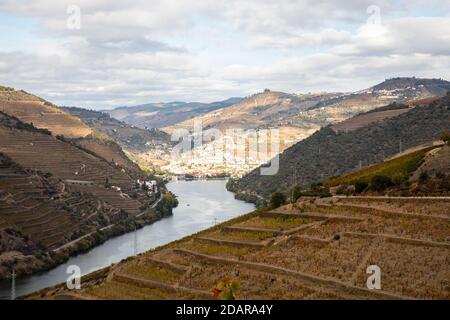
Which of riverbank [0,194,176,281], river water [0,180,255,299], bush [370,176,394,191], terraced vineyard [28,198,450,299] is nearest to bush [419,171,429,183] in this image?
bush [370,176,394,191]

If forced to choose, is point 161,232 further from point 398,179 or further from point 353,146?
point 398,179

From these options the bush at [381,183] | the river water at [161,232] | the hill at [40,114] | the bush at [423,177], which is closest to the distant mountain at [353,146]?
the river water at [161,232]

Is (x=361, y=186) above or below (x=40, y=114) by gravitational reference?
below

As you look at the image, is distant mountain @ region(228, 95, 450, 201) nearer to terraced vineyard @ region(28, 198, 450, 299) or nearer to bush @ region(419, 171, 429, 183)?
bush @ region(419, 171, 429, 183)

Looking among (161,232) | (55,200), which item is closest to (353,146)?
(161,232)

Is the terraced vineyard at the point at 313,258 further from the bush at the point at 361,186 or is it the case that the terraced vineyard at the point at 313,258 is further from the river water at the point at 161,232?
the river water at the point at 161,232

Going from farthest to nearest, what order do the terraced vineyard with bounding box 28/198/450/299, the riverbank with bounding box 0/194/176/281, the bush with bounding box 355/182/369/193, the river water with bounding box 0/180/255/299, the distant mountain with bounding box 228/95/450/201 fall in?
1. the distant mountain with bounding box 228/95/450/201
2. the riverbank with bounding box 0/194/176/281
3. the river water with bounding box 0/180/255/299
4. the bush with bounding box 355/182/369/193
5. the terraced vineyard with bounding box 28/198/450/299
